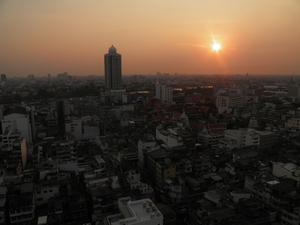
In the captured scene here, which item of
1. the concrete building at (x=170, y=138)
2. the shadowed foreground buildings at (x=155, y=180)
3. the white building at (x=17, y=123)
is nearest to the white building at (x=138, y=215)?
the shadowed foreground buildings at (x=155, y=180)

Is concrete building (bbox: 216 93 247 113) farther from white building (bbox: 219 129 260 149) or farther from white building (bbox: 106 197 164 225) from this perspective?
white building (bbox: 106 197 164 225)

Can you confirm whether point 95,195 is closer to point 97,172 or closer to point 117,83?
point 97,172

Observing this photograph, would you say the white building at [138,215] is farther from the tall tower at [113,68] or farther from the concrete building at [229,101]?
the tall tower at [113,68]

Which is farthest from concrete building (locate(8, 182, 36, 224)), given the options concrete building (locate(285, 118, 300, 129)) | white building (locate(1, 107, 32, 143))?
concrete building (locate(285, 118, 300, 129))

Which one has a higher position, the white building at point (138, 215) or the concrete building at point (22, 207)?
the white building at point (138, 215)

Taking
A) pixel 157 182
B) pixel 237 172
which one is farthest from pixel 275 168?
pixel 157 182

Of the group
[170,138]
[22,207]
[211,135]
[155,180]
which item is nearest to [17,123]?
[170,138]
